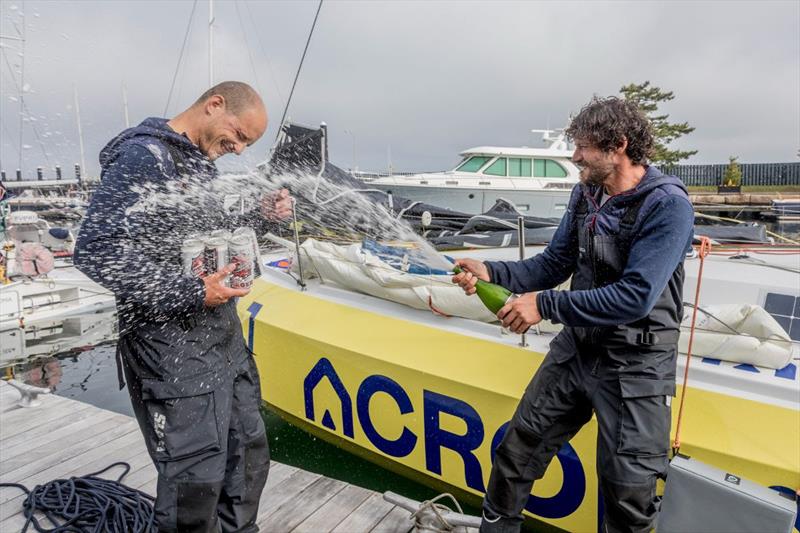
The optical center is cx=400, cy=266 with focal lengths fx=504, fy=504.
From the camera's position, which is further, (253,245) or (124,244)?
(253,245)

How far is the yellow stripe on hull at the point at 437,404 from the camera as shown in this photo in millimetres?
2068

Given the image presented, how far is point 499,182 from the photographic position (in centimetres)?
1658

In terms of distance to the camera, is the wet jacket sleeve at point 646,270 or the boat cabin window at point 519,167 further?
the boat cabin window at point 519,167

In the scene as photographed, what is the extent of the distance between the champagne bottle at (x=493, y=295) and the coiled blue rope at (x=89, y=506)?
1913 mm

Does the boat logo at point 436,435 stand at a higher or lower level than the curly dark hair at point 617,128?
lower

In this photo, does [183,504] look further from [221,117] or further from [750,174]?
[750,174]

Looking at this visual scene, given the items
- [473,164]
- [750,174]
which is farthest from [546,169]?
[750,174]

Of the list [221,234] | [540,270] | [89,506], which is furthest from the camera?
[89,506]

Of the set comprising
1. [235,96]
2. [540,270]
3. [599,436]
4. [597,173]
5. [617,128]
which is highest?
[235,96]

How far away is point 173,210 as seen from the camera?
173cm

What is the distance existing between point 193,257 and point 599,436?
65.8 inches

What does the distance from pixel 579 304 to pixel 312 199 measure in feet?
10.4

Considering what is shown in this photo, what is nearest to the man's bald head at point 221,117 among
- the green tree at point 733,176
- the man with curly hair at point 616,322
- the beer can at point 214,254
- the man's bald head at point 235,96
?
the man's bald head at point 235,96

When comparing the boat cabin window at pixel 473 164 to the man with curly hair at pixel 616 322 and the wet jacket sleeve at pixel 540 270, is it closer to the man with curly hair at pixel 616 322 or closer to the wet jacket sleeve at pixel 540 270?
the wet jacket sleeve at pixel 540 270
